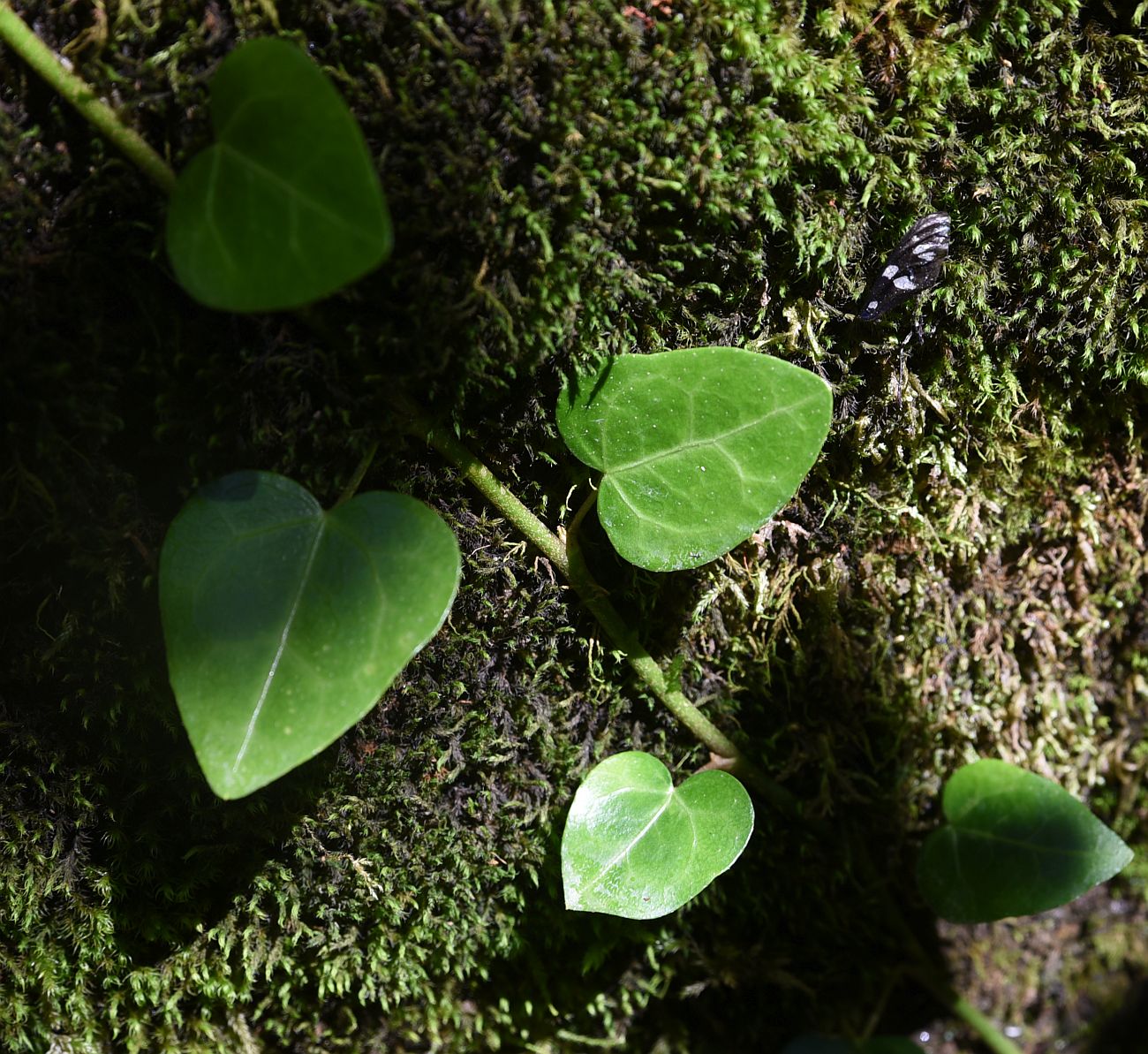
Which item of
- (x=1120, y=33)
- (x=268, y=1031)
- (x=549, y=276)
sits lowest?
(x=268, y=1031)

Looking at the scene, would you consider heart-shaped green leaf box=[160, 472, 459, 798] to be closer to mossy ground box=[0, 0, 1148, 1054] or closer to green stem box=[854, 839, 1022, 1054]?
mossy ground box=[0, 0, 1148, 1054]

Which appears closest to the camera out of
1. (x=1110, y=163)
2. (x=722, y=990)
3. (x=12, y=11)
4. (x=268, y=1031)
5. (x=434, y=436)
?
(x=12, y=11)

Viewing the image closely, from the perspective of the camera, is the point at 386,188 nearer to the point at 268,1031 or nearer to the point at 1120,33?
the point at 1120,33

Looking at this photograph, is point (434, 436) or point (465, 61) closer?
point (465, 61)

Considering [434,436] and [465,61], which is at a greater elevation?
[465,61]

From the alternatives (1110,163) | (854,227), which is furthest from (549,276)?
(1110,163)

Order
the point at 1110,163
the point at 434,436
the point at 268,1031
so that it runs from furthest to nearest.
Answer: the point at 268,1031 < the point at 1110,163 < the point at 434,436

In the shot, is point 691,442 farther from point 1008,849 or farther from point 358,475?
point 1008,849

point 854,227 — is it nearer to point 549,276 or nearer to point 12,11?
point 549,276
